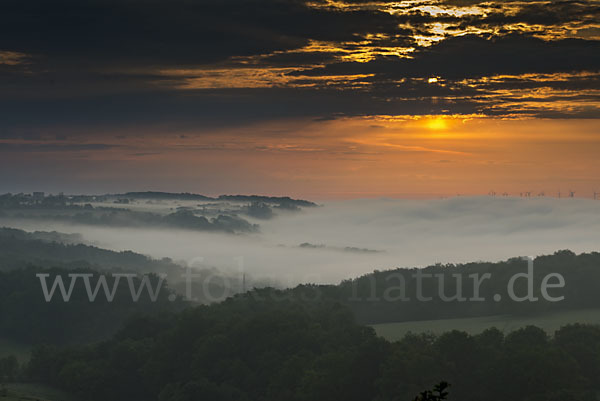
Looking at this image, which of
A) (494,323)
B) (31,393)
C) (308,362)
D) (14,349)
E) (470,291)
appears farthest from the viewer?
(14,349)

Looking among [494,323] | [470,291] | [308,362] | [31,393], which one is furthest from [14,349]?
[494,323]

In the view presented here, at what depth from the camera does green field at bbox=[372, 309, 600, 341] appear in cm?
9594

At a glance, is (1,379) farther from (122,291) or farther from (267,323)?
(122,291)

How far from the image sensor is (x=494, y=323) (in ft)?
336

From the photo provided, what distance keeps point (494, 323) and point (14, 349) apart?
84.2m

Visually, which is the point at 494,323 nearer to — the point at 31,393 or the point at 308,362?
the point at 308,362

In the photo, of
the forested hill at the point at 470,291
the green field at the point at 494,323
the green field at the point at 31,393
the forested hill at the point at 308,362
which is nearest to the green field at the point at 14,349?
the forested hill at the point at 308,362

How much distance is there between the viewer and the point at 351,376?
233ft

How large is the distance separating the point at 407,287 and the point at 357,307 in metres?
10.5

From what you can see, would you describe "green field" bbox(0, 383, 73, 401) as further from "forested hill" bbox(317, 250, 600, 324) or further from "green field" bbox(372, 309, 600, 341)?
"forested hill" bbox(317, 250, 600, 324)

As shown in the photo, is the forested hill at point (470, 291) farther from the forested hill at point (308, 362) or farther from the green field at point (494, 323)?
the forested hill at point (308, 362)

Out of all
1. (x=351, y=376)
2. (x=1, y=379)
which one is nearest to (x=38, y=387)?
(x=1, y=379)

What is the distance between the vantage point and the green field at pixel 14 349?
125 meters

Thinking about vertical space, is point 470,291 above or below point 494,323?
above
